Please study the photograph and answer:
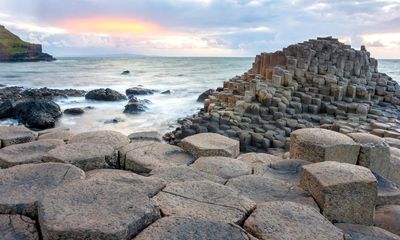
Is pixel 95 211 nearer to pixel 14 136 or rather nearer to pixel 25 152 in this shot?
pixel 25 152

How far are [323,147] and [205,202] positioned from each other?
1.79 meters

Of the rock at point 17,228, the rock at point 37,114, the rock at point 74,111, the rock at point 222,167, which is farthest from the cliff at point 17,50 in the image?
the rock at point 17,228

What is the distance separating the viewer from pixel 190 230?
86.0 inches

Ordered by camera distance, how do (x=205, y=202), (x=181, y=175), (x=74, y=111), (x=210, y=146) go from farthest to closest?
(x=74, y=111), (x=210, y=146), (x=181, y=175), (x=205, y=202)

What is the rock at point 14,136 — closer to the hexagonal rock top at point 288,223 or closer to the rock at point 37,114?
the hexagonal rock top at point 288,223

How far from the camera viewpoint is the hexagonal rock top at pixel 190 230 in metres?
2.13

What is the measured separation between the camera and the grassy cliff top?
87.9 meters

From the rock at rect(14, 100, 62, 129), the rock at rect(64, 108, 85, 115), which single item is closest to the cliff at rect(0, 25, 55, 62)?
the rock at rect(64, 108, 85, 115)

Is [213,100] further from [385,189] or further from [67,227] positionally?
[67,227]

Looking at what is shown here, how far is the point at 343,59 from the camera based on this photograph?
16.3 m

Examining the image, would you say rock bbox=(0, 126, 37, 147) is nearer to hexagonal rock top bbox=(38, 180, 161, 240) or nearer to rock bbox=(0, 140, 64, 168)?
rock bbox=(0, 140, 64, 168)

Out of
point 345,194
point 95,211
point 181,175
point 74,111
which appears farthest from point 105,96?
point 345,194

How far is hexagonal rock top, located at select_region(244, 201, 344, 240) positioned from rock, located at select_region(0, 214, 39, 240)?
1.42 metres

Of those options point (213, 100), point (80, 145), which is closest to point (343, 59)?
point (213, 100)
